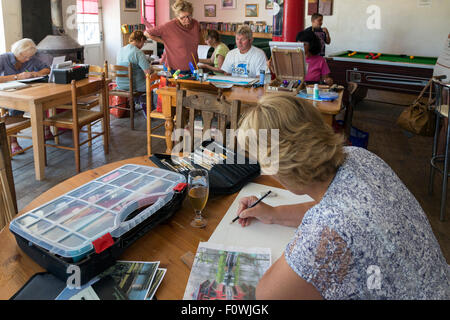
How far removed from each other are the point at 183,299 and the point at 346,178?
507 millimetres

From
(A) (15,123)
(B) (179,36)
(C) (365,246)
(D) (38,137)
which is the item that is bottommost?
(D) (38,137)

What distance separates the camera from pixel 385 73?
5965 mm

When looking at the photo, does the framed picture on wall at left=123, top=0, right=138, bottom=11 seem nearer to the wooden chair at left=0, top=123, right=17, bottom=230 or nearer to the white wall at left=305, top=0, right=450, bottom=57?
the white wall at left=305, top=0, right=450, bottom=57

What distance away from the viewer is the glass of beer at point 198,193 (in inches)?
47.7

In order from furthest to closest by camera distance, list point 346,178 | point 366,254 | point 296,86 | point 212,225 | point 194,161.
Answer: point 296,86 → point 194,161 → point 212,225 → point 346,178 → point 366,254

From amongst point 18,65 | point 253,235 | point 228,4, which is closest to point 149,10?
point 228,4

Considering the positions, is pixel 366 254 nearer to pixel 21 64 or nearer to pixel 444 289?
pixel 444 289

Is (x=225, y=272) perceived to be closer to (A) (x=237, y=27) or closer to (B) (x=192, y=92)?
(B) (x=192, y=92)

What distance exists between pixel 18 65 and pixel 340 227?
425 centimetres

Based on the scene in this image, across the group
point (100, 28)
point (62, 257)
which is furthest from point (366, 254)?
point (100, 28)

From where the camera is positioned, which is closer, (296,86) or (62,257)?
(62,257)

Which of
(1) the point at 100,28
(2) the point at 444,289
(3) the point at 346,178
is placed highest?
(1) the point at 100,28

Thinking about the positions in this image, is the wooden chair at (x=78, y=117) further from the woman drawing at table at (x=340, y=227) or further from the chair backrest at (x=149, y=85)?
the woman drawing at table at (x=340, y=227)
